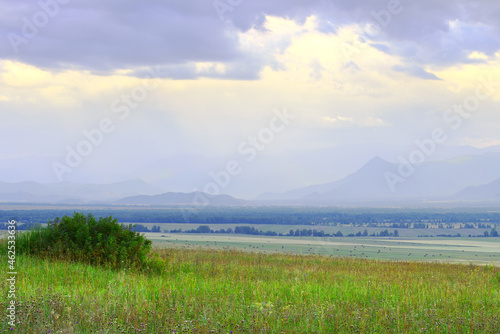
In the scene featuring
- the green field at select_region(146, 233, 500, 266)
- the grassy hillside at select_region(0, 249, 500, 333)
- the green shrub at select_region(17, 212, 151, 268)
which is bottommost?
the green field at select_region(146, 233, 500, 266)

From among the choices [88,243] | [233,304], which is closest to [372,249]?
[88,243]

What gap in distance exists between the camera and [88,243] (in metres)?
17.9

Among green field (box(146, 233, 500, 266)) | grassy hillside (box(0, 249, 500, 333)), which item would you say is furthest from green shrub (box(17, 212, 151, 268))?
green field (box(146, 233, 500, 266))

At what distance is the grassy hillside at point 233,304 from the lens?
9.69m

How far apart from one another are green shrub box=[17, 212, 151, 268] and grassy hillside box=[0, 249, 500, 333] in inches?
39.2

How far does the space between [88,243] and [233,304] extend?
8.16 m

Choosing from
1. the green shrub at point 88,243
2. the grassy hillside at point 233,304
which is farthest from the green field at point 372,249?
the green shrub at point 88,243

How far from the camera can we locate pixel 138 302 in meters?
11.2

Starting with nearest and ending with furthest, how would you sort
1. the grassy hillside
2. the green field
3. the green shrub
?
the grassy hillside, the green shrub, the green field

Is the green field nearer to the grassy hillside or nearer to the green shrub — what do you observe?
the grassy hillside

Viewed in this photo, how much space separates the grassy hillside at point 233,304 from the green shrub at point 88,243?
995 mm

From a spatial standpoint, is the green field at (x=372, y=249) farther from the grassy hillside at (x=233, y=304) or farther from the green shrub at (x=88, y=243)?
the green shrub at (x=88, y=243)

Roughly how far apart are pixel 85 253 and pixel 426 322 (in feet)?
36.2

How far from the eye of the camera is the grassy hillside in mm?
9688
